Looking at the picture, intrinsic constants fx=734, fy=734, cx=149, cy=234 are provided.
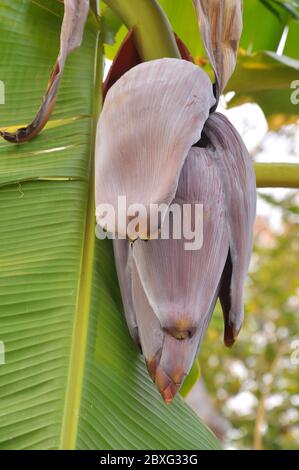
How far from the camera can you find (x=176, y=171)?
1.50ft

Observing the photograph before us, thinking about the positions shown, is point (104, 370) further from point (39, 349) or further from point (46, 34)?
point (46, 34)

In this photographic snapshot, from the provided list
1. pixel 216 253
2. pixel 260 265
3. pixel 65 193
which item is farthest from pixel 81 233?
pixel 260 265

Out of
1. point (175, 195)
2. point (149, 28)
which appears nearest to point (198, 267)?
point (175, 195)

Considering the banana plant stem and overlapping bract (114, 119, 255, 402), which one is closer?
overlapping bract (114, 119, 255, 402)

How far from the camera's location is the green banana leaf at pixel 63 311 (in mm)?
542

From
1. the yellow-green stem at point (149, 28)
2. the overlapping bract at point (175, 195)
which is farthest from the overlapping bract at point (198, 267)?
the yellow-green stem at point (149, 28)

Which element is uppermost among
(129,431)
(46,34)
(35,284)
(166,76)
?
(46,34)

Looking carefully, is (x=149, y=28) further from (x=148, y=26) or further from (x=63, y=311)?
(x=63, y=311)

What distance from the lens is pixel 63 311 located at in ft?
1.90

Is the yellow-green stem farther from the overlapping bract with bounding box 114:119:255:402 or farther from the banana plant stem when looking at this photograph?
the overlapping bract with bounding box 114:119:255:402

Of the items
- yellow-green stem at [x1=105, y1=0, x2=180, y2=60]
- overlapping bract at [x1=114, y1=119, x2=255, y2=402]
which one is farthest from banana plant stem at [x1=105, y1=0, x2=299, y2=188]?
overlapping bract at [x1=114, y1=119, x2=255, y2=402]

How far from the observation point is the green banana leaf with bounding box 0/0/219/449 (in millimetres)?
542

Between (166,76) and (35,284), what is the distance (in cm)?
20

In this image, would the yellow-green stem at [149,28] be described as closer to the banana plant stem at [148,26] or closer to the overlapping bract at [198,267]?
the banana plant stem at [148,26]
